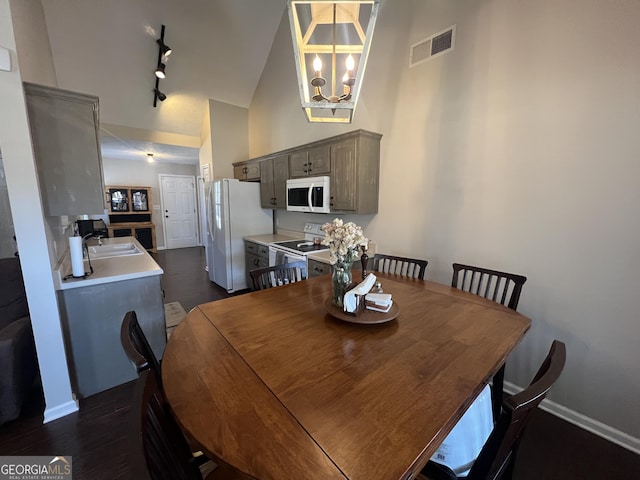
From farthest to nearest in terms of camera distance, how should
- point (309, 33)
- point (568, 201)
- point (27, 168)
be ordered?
point (568, 201)
point (27, 168)
point (309, 33)

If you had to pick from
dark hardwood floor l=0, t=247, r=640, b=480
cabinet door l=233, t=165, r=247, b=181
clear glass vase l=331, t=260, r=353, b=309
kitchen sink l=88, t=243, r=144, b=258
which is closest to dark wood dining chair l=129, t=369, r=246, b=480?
clear glass vase l=331, t=260, r=353, b=309

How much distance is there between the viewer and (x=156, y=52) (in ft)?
12.3

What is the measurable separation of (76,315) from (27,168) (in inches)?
40.9

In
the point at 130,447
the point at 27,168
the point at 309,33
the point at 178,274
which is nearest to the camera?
the point at 130,447

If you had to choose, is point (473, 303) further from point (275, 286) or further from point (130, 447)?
point (130, 447)

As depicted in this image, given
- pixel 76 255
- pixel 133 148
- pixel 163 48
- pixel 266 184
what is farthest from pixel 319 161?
pixel 133 148

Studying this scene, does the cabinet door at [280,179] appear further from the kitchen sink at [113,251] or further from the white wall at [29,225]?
the white wall at [29,225]

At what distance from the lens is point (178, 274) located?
516 cm

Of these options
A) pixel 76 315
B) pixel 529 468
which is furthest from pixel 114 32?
pixel 529 468

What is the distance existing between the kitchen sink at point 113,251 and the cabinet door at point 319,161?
89.1 inches

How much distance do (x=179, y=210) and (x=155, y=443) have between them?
800 centimetres

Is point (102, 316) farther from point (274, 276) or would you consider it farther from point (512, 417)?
point (512, 417)

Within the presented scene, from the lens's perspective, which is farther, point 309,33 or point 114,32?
point 114,32

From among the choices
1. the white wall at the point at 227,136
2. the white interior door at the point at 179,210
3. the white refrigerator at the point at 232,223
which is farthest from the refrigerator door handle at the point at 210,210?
the white interior door at the point at 179,210
